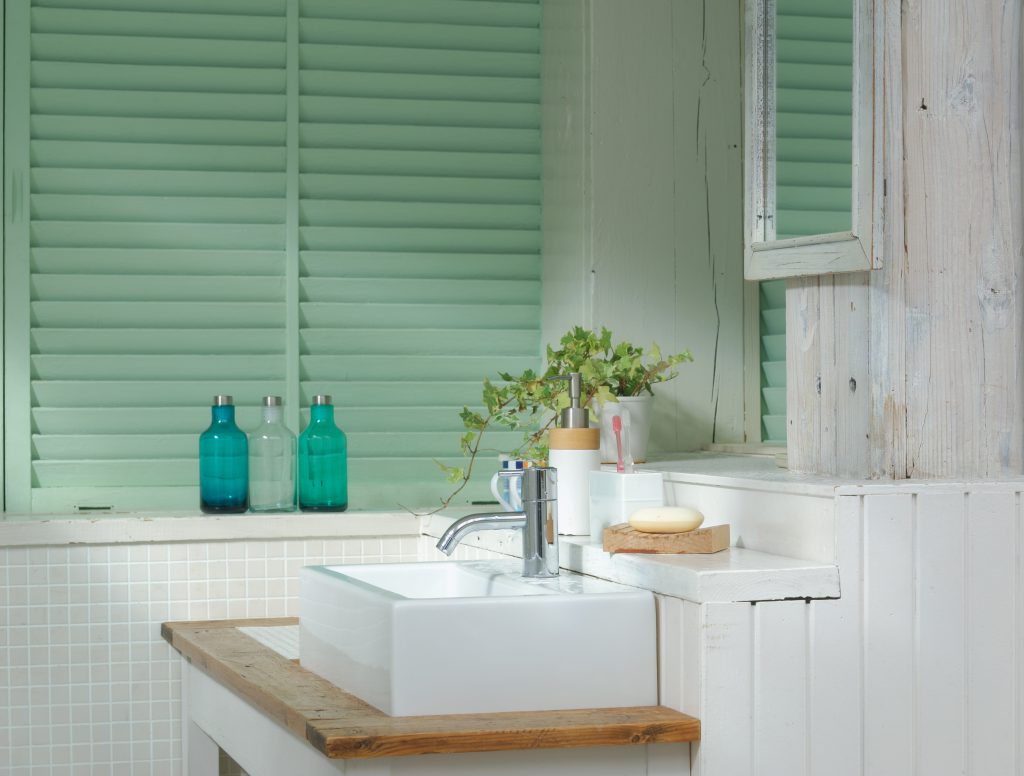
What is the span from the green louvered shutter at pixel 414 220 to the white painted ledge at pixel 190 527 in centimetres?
13

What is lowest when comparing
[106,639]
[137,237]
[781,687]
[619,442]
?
[106,639]

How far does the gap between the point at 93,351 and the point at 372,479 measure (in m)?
0.58

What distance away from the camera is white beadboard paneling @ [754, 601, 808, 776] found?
146 centimetres

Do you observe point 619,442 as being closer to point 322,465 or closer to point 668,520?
point 668,520

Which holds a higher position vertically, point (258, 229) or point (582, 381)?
point (258, 229)

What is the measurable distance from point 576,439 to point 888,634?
567 mm

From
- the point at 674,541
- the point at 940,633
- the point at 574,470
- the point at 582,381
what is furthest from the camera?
the point at 582,381

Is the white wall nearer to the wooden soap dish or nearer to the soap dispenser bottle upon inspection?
the soap dispenser bottle

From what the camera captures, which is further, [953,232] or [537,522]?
[537,522]

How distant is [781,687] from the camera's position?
57.9 inches

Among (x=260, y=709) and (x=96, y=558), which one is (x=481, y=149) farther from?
(x=260, y=709)

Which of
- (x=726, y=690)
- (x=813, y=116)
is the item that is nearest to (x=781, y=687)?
(x=726, y=690)

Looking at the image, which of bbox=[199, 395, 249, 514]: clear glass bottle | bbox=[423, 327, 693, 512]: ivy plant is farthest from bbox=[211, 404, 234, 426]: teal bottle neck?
bbox=[423, 327, 693, 512]: ivy plant

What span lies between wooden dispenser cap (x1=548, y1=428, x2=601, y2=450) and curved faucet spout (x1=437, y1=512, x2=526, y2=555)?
16 cm
